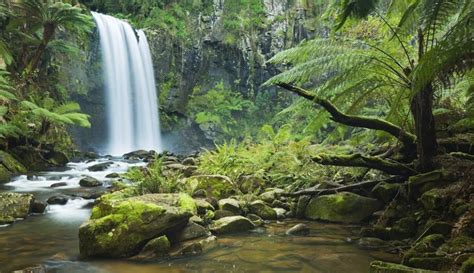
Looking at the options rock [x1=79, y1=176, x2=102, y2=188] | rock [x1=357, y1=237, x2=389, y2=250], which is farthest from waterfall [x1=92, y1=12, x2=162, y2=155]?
rock [x1=357, y1=237, x2=389, y2=250]

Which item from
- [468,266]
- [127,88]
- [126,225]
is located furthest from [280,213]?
[127,88]

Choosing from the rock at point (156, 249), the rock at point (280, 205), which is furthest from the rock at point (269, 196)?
the rock at point (156, 249)

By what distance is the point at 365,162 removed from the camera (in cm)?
413

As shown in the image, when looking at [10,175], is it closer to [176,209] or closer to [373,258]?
[176,209]

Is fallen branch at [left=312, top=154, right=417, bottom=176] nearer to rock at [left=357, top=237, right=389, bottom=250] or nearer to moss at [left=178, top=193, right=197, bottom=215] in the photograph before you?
rock at [left=357, top=237, right=389, bottom=250]

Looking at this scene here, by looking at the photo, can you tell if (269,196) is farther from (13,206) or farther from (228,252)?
(13,206)

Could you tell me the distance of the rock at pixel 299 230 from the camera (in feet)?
13.7

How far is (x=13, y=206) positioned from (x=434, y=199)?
4.60 meters

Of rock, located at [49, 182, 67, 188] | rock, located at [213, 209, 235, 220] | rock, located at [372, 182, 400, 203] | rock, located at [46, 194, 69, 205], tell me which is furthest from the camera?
rock, located at [49, 182, 67, 188]

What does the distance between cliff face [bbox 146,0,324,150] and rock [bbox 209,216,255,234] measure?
11944mm

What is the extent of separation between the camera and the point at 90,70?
14641 mm

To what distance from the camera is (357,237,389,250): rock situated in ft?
11.6

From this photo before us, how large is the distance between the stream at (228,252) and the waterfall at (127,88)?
9.86 meters

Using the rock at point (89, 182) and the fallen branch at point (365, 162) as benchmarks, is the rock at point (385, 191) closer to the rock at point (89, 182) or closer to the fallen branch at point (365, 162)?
the fallen branch at point (365, 162)
